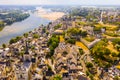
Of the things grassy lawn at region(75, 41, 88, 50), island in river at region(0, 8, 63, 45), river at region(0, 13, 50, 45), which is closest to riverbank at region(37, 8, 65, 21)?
island in river at region(0, 8, 63, 45)

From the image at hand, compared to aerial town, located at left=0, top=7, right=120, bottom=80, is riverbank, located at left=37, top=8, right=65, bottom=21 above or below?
below

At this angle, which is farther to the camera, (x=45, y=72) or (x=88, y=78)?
(x=45, y=72)

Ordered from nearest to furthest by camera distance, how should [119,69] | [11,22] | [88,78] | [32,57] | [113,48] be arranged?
[88,78] < [119,69] < [32,57] < [113,48] < [11,22]

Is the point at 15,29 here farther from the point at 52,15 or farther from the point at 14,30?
the point at 52,15

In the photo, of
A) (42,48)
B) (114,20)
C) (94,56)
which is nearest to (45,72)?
(94,56)

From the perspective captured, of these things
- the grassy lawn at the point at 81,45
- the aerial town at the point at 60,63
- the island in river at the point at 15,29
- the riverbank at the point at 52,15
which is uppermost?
the aerial town at the point at 60,63

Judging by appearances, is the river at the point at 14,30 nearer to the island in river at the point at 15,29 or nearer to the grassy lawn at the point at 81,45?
the island in river at the point at 15,29

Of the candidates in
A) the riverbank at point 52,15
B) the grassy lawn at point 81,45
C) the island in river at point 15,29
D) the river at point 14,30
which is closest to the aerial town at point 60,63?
the grassy lawn at point 81,45

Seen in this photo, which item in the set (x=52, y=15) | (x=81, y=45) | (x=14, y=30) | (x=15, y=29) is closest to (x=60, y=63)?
(x=81, y=45)

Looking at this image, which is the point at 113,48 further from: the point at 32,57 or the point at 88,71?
the point at 32,57

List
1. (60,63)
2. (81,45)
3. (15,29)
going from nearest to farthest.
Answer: (60,63) < (81,45) < (15,29)

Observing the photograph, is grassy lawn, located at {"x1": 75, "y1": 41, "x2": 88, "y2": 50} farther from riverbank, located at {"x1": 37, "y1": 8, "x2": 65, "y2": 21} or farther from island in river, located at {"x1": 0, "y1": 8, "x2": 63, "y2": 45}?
riverbank, located at {"x1": 37, "y1": 8, "x2": 65, "y2": 21}
